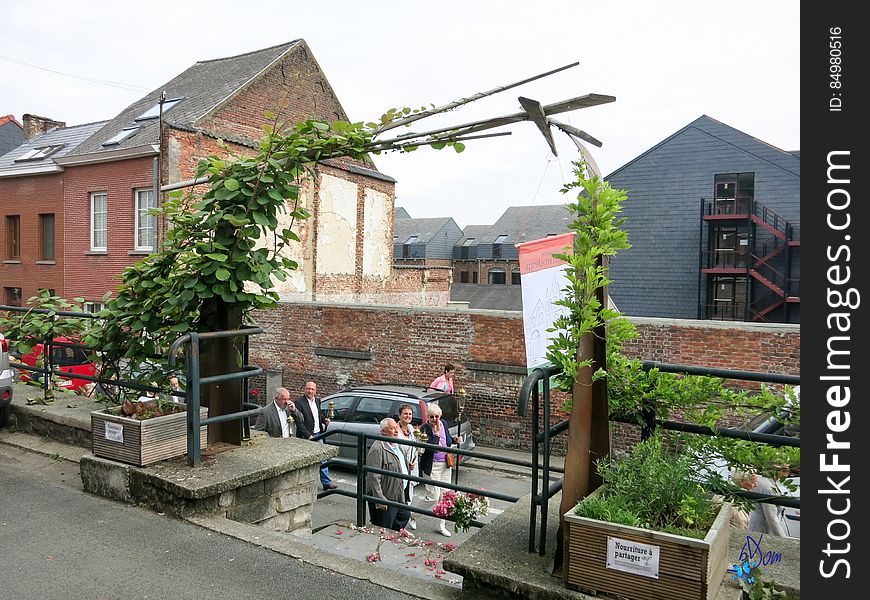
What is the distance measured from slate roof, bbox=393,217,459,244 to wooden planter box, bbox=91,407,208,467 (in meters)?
66.9

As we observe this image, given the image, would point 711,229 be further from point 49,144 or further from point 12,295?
point 12,295

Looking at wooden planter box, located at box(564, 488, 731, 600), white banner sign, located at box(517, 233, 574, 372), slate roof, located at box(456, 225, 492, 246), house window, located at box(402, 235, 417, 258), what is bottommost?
wooden planter box, located at box(564, 488, 731, 600)

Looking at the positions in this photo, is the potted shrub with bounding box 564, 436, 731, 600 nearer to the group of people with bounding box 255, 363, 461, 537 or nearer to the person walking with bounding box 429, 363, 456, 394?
the group of people with bounding box 255, 363, 461, 537

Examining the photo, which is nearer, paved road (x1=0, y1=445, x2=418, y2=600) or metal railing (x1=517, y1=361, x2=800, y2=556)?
metal railing (x1=517, y1=361, x2=800, y2=556)

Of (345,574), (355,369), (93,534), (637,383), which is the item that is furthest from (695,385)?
(355,369)

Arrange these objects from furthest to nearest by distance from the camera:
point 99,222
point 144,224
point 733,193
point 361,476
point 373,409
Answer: point 733,193, point 99,222, point 144,224, point 373,409, point 361,476

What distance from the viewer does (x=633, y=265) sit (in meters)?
33.4

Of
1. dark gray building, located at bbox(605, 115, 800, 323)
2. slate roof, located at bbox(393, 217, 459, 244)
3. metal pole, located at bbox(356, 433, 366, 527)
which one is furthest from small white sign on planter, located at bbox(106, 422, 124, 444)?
slate roof, located at bbox(393, 217, 459, 244)

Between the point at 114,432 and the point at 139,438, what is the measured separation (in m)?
0.33

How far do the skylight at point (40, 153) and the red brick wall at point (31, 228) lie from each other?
93cm

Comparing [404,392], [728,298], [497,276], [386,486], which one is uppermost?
[497,276]

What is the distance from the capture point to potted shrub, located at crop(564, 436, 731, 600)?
2.92 m

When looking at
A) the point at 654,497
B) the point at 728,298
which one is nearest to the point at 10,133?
the point at 728,298

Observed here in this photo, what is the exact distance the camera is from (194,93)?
2380cm
